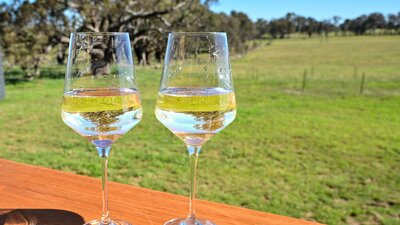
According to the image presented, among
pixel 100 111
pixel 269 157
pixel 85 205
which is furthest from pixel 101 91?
pixel 269 157

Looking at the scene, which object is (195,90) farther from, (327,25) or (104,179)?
(327,25)

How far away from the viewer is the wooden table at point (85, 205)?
0.85 m

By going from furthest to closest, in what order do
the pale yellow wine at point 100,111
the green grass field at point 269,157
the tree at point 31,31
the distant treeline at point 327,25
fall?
the distant treeline at point 327,25, the tree at point 31,31, the green grass field at point 269,157, the pale yellow wine at point 100,111

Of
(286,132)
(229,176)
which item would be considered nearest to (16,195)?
(229,176)

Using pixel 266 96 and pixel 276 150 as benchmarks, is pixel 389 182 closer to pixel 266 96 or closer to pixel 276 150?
pixel 276 150

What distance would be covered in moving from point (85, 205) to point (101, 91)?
0.29 m

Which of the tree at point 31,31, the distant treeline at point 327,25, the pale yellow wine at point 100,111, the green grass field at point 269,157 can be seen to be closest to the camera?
the pale yellow wine at point 100,111

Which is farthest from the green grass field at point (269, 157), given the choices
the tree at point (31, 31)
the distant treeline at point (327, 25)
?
the distant treeline at point (327, 25)

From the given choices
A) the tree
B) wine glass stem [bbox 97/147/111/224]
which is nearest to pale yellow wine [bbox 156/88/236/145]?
wine glass stem [bbox 97/147/111/224]

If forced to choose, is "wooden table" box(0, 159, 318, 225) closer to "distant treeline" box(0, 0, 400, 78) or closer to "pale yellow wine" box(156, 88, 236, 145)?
"pale yellow wine" box(156, 88, 236, 145)

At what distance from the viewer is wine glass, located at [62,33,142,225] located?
2.48 ft

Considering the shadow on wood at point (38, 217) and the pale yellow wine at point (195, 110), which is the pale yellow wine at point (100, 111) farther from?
the shadow on wood at point (38, 217)

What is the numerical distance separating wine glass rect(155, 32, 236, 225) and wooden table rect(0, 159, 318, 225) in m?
0.08

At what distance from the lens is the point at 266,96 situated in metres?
11.6
